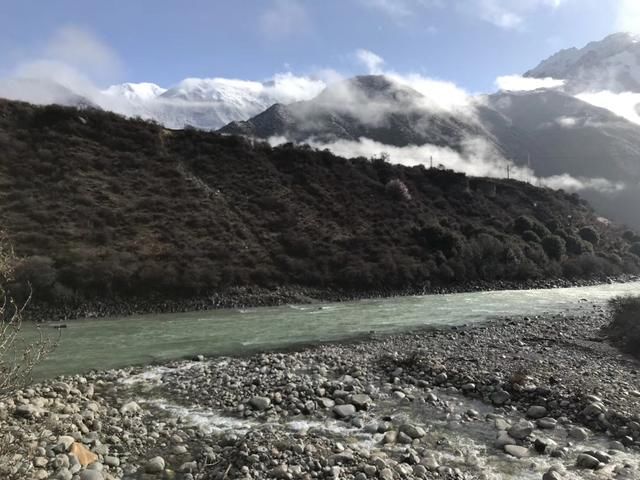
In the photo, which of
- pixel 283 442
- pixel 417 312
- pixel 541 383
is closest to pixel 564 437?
pixel 541 383

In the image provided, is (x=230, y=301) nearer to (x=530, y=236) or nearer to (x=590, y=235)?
(x=530, y=236)

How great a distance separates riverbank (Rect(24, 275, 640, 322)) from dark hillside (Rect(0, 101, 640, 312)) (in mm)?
1053

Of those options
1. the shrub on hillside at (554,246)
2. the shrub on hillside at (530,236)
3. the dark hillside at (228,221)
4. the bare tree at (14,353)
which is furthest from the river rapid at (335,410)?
the shrub on hillside at (530,236)

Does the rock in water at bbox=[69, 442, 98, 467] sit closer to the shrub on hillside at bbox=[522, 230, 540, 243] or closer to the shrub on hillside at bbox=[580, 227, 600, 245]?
the shrub on hillside at bbox=[522, 230, 540, 243]

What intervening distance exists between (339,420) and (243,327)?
15309 mm

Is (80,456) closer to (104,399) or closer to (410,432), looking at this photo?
(104,399)

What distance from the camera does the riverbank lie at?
101ft

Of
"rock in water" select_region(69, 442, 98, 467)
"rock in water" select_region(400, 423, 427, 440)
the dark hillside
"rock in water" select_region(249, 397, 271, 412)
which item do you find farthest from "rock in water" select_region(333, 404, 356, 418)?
the dark hillside

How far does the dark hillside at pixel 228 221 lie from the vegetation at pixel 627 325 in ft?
83.1

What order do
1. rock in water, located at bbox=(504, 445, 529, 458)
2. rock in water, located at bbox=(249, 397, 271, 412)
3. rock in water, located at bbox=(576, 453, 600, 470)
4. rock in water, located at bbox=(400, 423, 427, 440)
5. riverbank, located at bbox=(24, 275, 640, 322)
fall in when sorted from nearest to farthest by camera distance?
1. rock in water, located at bbox=(576, 453, 600, 470)
2. rock in water, located at bbox=(504, 445, 529, 458)
3. rock in water, located at bbox=(400, 423, 427, 440)
4. rock in water, located at bbox=(249, 397, 271, 412)
5. riverbank, located at bbox=(24, 275, 640, 322)

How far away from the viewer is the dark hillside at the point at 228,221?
39.0 metres

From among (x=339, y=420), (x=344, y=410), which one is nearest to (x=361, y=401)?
(x=344, y=410)

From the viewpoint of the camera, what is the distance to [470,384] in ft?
42.1

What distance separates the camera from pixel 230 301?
37.8m
